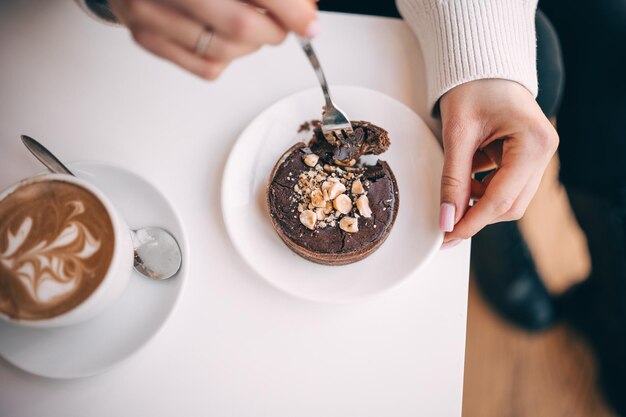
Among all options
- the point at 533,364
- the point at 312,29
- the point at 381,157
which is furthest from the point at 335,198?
the point at 533,364

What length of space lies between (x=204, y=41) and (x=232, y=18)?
0.24ft

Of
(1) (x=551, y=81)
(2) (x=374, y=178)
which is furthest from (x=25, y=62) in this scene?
(1) (x=551, y=81)

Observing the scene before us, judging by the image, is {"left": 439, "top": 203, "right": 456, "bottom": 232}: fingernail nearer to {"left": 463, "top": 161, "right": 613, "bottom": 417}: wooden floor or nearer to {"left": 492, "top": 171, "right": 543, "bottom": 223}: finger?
{"left": 492, "top": 171, "right": 543, "bottom": 223}: finger

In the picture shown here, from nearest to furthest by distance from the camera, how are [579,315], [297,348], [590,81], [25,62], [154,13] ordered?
[154,13], [297,348], [25,62], [590,81], [579,315]

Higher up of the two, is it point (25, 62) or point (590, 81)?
point (590, 81)

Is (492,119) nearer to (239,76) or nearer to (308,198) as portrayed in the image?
(308,198)


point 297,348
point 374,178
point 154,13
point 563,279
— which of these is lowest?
point 297,348

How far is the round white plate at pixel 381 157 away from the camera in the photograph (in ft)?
3.34

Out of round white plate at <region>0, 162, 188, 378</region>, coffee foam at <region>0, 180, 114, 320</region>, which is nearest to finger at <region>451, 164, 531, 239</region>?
round white plate at <region>0, 162, 188, 378</region>

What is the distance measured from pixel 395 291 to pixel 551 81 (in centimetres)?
94

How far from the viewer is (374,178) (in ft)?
3.44

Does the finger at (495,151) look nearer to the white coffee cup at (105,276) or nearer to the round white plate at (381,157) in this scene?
the round white plate at (381,157)

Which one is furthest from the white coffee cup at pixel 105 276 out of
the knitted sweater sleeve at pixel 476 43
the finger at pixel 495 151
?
the finger at pixel 495 151

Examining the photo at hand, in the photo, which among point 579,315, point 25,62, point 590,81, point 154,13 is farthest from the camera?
point 579,315
